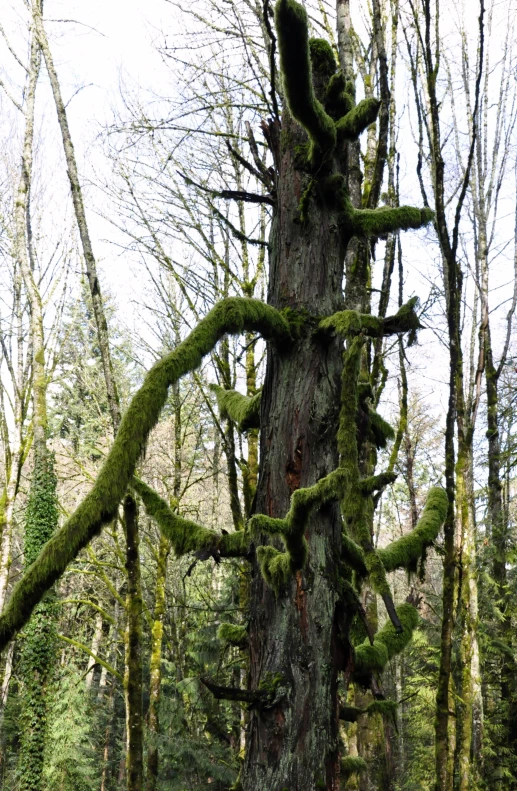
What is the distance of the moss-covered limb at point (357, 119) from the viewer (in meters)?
2.28

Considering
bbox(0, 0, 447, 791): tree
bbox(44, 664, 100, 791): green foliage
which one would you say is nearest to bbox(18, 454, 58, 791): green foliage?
bbox(44, 664, 100, 791): green foliage

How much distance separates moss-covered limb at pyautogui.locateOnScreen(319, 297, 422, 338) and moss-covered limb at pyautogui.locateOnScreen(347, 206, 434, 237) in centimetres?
33

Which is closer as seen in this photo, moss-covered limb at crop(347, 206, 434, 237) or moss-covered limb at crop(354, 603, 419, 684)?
moss-covered limb at crop(354, 603, 419, 684)

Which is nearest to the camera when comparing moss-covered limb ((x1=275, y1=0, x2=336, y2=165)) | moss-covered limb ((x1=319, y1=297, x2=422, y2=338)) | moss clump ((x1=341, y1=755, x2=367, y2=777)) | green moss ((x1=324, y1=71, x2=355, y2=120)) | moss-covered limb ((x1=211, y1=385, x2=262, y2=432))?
moss-covered limb ((x1=275, y1=0, x2=336, y2=165))

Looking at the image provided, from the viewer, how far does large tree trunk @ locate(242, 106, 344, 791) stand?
1.83 metres

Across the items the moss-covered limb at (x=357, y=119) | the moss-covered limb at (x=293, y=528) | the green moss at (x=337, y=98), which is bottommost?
the moss-covered limb at (x=293, y=528)

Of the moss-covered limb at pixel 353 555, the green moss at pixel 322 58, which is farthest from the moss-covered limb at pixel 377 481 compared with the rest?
the green moss at pixel 322 58

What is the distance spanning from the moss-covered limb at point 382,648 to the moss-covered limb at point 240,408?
1.01m

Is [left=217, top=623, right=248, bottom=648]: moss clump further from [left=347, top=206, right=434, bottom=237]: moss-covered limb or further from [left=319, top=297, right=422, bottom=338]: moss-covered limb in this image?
[left=347, top=206, right=434, bottom=237]: moss-covered limb

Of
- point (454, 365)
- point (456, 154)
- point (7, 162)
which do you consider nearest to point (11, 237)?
point (7, 162)

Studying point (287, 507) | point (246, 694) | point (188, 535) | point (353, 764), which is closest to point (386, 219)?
point (287, 507)

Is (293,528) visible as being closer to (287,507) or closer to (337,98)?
(287,507)

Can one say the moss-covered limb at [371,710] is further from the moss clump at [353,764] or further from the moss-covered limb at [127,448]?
the moss-covered limb at [127,448]

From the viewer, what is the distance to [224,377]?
7.88 meters
